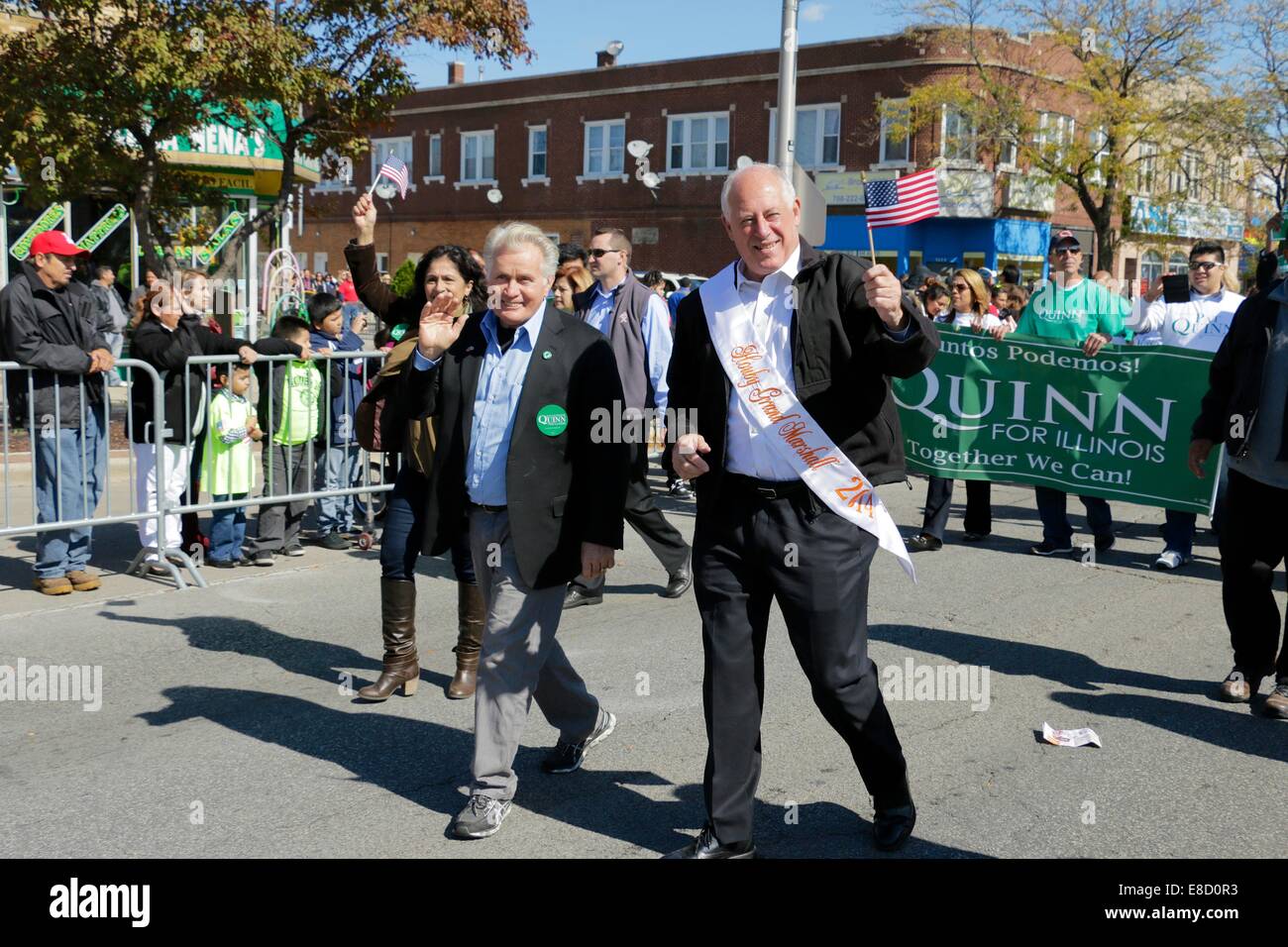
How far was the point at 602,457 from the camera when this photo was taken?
4387 mm

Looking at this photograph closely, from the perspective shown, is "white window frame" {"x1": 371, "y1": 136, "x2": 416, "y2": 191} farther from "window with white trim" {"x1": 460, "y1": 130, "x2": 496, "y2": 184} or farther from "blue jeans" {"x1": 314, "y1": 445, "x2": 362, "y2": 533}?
"blue jeans" {"x1": 314, "y1": 445, "x2": 362, "y2": 533}

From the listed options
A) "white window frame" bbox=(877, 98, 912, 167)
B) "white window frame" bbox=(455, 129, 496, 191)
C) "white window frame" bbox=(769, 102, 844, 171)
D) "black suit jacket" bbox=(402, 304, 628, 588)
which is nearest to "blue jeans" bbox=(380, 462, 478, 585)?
"black suit jacket" bbox=(402, 304, 628, 588)

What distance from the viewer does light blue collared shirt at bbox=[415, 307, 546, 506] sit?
441 centimetres

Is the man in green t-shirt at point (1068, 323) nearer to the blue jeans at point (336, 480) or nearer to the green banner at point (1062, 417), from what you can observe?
the green banner at point (1062, 417)

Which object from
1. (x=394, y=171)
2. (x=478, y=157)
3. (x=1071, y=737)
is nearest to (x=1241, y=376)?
(x=1071, y=737)

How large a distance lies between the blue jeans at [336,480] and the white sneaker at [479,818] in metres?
5.12

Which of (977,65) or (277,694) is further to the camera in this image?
(977,65)

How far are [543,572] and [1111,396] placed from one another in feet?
21.0

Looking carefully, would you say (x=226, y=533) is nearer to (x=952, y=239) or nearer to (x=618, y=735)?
Answer: (x=618, y=735)

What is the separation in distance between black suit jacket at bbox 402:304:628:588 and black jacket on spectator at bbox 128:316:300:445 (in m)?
4.22

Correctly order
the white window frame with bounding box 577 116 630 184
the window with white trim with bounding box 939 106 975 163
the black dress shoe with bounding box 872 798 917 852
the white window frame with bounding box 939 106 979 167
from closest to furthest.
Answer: the black dress shoe with bounding box 872 798 917 852
the white window frame with bounding box 939 106 979 167
the window with white trim with bounding box 939 106 975 163
the white window frame with bounding box 577 116 630 184

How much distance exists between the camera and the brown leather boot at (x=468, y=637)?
5867 mm
